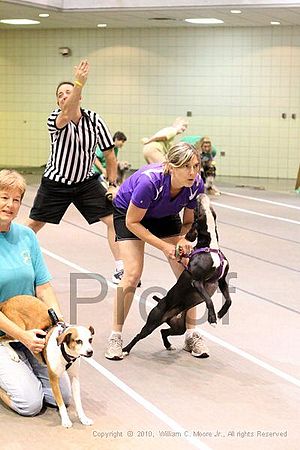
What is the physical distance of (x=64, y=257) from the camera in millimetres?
7957

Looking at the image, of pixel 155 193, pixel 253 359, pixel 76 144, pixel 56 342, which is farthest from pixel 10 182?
pixel 76 144

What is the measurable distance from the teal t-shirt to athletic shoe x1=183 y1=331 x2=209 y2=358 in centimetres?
111

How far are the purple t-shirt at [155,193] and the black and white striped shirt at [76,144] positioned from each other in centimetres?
165

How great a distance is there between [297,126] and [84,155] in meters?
10.5

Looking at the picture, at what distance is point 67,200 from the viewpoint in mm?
6723

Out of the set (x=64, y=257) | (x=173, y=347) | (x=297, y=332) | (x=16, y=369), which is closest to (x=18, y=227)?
(x=16, y=369)

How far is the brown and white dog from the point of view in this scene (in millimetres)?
3766

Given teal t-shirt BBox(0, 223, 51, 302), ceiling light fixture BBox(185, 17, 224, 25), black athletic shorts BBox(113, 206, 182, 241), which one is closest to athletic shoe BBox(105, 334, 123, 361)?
black athletic shorts BBox(113, 206, 182, 241)

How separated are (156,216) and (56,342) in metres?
1.29

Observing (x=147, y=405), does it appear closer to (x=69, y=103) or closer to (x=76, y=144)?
(x=69, y=103)

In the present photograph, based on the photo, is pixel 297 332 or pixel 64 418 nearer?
pixel 64 418

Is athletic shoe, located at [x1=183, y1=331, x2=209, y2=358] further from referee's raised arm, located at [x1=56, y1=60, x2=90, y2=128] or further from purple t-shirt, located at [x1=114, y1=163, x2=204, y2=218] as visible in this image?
referee's raised arm, located at [x1=56, y1=60, x2=90, y2=128]

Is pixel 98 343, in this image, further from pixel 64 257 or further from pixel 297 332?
pixel 64 257

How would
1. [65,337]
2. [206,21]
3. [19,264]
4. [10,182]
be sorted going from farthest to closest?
1. [206,21]
2. [19,264]
3. [10,182]
4. [65,337]
